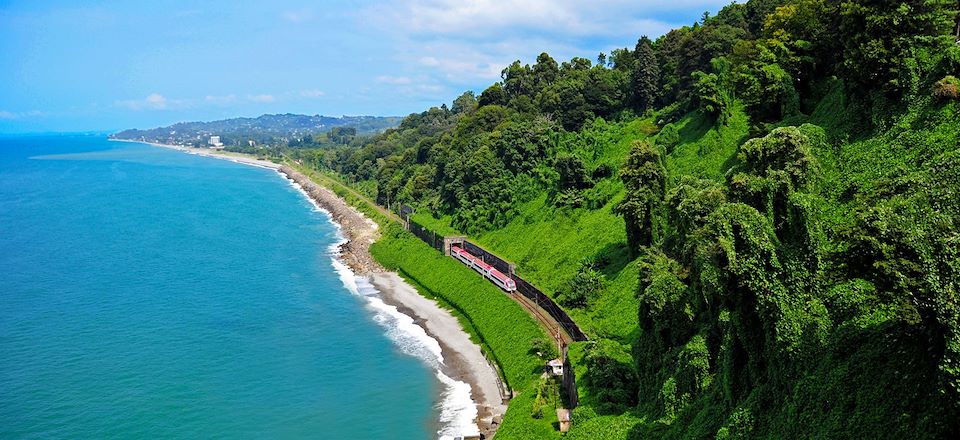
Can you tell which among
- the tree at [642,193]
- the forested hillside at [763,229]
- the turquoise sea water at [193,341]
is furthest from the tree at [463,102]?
the tree at [642,193]

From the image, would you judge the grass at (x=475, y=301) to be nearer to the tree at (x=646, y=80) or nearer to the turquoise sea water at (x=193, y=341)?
the turquoise sea water at (x=193, y=341)

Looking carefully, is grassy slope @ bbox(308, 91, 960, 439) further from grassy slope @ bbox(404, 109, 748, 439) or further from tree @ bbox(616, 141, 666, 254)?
tree @ bbox(616, 141, 666, 254)

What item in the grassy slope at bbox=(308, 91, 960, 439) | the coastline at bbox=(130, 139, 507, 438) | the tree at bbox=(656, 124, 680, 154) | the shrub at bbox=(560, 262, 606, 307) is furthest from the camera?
the tree at bbox=(656, 124, 680, 154)

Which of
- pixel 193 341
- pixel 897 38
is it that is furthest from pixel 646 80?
pixel 193 341

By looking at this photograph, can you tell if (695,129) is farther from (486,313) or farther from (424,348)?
(424,348)

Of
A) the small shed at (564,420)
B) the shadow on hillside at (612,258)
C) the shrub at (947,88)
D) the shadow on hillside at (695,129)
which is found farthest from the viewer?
the shadow on hillside at (695,129)

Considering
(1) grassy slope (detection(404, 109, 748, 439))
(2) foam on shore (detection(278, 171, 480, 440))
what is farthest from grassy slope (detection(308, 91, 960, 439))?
(2) foam on shore (detection(278, 171, 480, 440))
